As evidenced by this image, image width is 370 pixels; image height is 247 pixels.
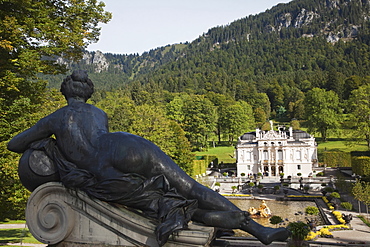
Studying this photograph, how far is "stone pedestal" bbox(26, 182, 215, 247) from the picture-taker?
494 cm

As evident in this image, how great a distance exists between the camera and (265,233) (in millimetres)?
5059

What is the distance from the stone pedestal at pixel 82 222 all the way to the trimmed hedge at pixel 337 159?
56.7m

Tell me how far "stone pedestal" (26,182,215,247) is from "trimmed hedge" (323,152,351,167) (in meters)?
56.7

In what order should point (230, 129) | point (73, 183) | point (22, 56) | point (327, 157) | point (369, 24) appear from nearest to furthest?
point (73, 183) < point (22, 56) < point (327, 157) < point (230, 129) < point (369, 24)

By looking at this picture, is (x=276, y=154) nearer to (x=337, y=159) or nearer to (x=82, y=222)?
(x=337, y=159)

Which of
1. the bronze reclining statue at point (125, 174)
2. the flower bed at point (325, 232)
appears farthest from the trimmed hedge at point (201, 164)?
the bronze reclining statue at point (125, 174)

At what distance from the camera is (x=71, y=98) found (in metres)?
5.64

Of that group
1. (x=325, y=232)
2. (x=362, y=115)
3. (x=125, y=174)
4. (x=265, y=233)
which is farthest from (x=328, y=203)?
(x=125, y=174)

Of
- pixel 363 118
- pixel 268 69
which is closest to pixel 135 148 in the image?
pixel 363 118

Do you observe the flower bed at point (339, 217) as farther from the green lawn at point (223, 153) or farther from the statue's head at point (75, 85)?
the green lawn at point (223, 153)

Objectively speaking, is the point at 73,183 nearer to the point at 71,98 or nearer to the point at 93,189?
the point at 93,189

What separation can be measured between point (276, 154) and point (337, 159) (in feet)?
32.6

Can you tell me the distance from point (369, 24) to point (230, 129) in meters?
161

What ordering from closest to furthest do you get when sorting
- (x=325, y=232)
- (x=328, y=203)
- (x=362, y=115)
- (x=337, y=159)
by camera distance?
(x=325, y=232)
(x=328, y=203)
(x=362, y=115)
(x=337, y=159)
